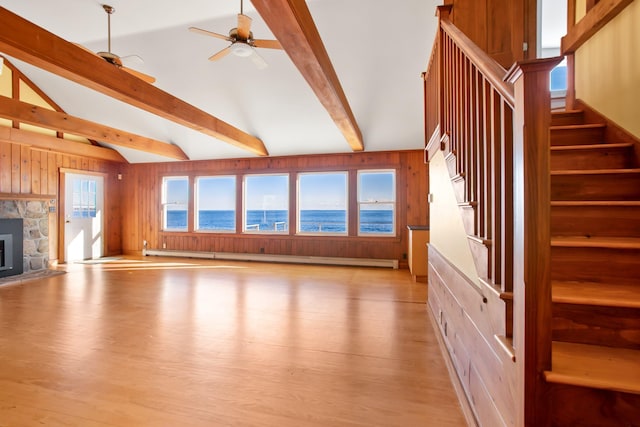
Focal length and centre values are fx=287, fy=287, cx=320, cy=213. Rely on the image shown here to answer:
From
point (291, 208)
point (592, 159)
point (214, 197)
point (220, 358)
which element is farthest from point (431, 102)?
point (214, 197)

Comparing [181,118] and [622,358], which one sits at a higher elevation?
[181,118]

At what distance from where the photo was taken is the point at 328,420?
1.55m

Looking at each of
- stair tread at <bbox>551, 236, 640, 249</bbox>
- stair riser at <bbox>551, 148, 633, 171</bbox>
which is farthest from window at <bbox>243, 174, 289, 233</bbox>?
stair tread at <bbox>551, 236, 640, 249</bbox>

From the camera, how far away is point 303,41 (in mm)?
1976

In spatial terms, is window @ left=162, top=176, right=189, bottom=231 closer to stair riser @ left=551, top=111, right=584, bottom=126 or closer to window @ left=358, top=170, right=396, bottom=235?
window @ left=358, top=170, right=396, bottom=235

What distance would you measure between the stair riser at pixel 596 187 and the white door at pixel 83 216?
814cm

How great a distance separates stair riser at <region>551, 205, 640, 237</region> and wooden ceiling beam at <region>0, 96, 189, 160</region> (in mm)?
6057

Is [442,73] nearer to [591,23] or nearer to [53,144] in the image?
[591,23]

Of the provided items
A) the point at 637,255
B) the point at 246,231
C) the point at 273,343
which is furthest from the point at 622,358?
the point at 246,231

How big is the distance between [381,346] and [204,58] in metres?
4.44

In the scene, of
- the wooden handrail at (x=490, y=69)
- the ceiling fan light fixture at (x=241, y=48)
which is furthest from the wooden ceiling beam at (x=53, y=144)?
the wooden handrail at (x=490, y=69)

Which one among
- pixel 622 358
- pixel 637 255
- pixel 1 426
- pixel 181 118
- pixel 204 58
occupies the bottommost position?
pixel 1 426

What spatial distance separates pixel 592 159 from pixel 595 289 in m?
1.15

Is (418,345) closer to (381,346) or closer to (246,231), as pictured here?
(381,346)
